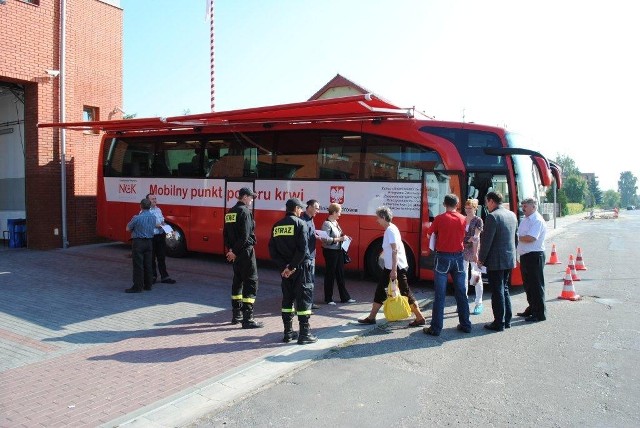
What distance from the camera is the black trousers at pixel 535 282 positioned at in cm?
746

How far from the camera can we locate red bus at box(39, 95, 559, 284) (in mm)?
9234

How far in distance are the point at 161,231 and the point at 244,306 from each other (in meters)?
3.88

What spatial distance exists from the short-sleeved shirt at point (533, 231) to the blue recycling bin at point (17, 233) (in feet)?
46.5

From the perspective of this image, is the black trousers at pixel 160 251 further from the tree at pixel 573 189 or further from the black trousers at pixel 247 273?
the tree at pixel 573 189

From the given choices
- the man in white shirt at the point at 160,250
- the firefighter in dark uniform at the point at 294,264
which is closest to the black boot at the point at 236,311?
the firefighter in dark uniform at the point at 294,264

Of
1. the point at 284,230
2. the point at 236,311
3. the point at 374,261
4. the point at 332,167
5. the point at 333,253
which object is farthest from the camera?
the point at 332,167

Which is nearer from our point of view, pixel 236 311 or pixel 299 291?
pixel 299 291

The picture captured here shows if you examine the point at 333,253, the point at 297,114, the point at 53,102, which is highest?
the point at 53,102

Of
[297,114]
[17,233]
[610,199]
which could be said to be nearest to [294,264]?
[297,114]

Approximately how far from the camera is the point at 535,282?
24.4ft

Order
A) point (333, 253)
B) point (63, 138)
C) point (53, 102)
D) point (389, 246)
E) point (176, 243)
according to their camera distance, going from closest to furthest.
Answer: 1. point (389, 246)
2. point (333, 253)
3. point (176, 243)
4. point (53, 102)
5. point (63, 138)

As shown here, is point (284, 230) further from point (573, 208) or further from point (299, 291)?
point (573, 208)

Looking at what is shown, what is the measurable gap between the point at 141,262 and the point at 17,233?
827 cm

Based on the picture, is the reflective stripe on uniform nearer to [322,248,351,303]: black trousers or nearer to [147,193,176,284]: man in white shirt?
[322,248,351,303]: black trousers
